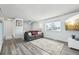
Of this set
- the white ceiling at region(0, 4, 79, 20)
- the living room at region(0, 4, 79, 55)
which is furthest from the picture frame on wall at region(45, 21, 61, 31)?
the white ceiling at region(0, 4, 79, 20)

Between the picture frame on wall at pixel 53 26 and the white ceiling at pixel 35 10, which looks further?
the picture frame on wall at pixel 53 26

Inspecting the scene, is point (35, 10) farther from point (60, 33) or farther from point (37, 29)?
point (60, 33)

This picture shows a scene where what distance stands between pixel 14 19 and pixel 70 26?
65.8 inches

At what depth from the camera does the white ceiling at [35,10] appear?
215cm

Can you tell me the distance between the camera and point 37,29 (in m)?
2.39

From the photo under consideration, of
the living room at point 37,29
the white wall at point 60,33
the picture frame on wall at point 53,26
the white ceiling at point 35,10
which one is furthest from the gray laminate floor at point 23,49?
the white ceiling at point 35,10

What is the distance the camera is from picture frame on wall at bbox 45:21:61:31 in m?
2.36

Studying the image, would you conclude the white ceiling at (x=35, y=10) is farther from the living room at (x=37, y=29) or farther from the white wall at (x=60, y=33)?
the white wall at (x=60, y=33)

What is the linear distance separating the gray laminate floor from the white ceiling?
73cm

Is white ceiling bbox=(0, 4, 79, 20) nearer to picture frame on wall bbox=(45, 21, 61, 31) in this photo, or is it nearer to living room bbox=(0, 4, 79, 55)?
living room bbox=(0, 4, 79, 55)

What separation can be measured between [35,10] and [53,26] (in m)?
0.69
